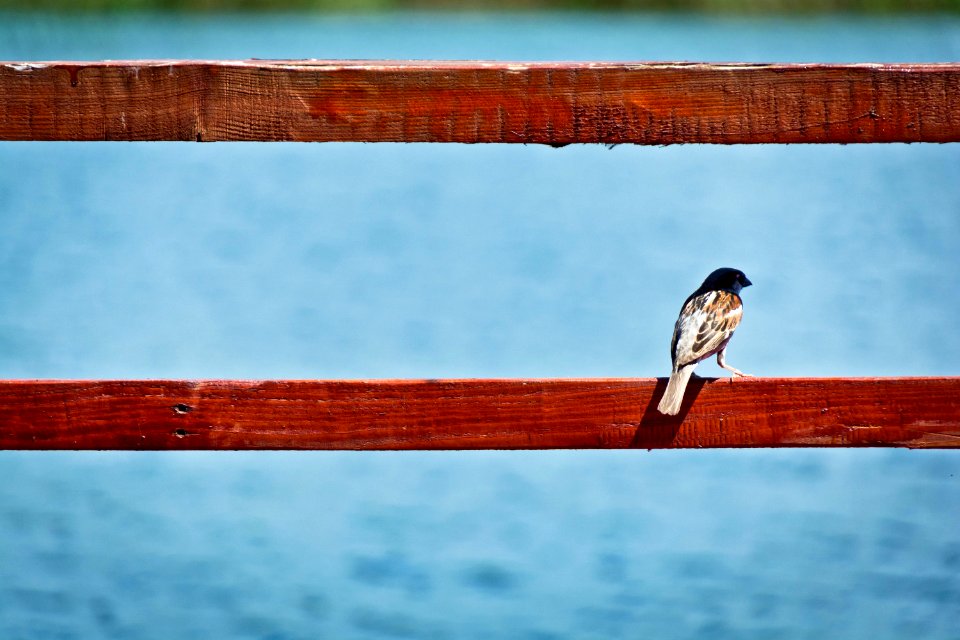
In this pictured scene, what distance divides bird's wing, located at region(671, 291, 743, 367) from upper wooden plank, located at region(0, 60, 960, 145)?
49.2 inches

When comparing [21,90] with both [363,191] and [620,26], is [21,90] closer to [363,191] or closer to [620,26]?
[363,191]

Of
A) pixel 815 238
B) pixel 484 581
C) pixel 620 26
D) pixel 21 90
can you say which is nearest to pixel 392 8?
pixel 620 26

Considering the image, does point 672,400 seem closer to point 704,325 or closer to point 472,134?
point 472,134

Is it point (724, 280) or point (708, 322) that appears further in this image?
point (724, 280)

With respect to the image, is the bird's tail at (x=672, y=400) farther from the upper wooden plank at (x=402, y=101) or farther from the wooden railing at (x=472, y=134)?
the upper wooden plank at (x=402, y=101)

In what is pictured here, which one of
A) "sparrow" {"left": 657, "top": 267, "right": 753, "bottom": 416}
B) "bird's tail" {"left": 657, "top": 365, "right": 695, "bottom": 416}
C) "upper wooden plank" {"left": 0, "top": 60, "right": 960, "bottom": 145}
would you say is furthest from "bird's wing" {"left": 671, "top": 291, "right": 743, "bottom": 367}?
"upper wooden plank" {"left": 0, "top": 60, "right": 960, "bottom": 145}

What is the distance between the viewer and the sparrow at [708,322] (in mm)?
3332

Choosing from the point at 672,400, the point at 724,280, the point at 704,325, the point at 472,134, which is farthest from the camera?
the point at 724,280

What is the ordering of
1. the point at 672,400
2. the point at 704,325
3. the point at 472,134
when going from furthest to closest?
the point at 704,325
the point at 672,400
the point at 472,134

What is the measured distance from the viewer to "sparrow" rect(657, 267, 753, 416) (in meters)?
3.33

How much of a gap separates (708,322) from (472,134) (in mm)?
1745

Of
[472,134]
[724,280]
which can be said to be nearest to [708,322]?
[724,280]

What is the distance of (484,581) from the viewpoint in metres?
4.43

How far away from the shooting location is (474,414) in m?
2.12
